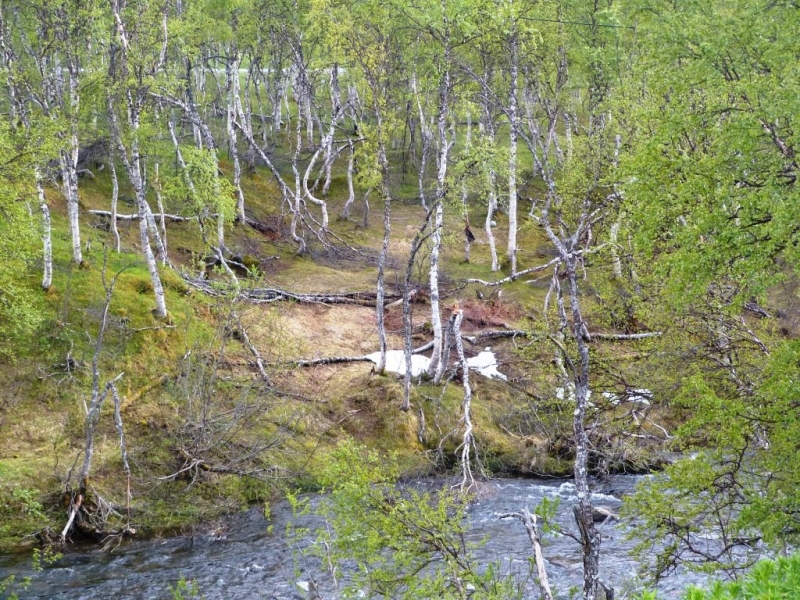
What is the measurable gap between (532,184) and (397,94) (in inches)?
423

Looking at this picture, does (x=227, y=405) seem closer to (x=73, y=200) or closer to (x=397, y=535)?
(x=73, y=200)

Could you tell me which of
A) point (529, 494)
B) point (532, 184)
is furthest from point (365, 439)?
point (532, 184)

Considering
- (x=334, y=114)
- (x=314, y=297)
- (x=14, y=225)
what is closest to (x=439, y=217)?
(x=314, y=297)

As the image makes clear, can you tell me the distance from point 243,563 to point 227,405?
6199 millimetres

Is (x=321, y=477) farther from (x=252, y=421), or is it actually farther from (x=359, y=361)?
(x=359, y=361)

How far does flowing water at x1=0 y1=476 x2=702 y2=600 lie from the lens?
13000 millimetres

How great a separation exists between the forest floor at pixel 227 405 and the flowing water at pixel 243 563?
1.02 m

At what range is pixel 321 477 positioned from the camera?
10406 mm

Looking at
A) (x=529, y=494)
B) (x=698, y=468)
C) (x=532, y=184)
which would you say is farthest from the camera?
(x=532, y=184)

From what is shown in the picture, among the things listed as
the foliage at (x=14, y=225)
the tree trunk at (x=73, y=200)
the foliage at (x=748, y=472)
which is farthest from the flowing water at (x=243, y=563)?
the tree trunk at (x=73, y=200)

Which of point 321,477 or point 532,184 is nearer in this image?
point 321,477

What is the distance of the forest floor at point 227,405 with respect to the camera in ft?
54.8

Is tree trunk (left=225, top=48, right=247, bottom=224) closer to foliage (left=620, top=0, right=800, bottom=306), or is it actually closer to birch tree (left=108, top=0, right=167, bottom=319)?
birch tree (left=108, top=0, right=167, bottom=319)

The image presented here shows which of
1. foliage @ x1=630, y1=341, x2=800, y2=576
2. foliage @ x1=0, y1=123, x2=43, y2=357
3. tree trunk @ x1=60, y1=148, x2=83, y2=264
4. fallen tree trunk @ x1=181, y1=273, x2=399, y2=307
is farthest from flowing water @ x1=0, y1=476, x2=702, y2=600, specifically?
tree trunk @ x1=60, y1=148, x2=83, y2=264
